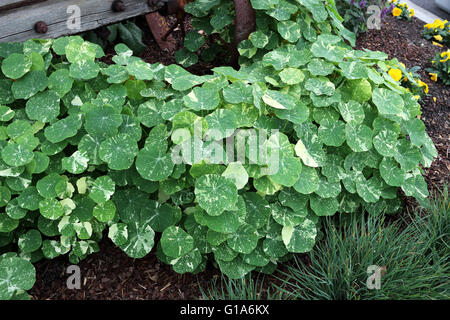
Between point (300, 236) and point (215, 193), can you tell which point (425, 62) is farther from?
point (215, 193)

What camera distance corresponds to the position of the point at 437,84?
3.34 m

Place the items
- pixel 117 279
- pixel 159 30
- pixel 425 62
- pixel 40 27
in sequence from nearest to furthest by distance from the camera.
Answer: pixel 117 279 < pixel 40 27 < pixel 159 30 < pixel 425 62

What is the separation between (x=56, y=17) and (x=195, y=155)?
1480 millimetres

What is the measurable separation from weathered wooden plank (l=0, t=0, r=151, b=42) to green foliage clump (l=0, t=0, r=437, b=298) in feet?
1.13

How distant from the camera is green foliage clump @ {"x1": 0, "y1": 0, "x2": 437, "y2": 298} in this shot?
185 cm

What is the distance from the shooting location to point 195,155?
1799 millimetres

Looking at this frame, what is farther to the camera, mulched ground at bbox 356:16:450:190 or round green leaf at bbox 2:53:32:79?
mulched ground at bbox 356:16:450:190

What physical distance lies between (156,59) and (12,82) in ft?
3.74

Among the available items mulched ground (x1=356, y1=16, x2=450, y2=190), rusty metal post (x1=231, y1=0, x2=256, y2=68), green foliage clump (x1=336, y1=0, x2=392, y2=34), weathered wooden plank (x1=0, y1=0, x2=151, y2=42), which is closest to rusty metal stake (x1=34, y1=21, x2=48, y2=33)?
weathered wooden plank (x1=0, y1=0, x2=151, y2=42)

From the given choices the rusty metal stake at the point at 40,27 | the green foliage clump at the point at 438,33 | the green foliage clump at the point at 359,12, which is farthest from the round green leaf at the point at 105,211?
the green foliage clump at the point at 438,33

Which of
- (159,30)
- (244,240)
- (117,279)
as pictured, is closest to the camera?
(244,240)

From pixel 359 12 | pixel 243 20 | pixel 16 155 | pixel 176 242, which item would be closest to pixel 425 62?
pixel 359 12

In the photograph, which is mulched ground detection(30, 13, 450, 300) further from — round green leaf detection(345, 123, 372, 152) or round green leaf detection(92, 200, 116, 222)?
round green leaf detection(345, 123, 372, 152)
